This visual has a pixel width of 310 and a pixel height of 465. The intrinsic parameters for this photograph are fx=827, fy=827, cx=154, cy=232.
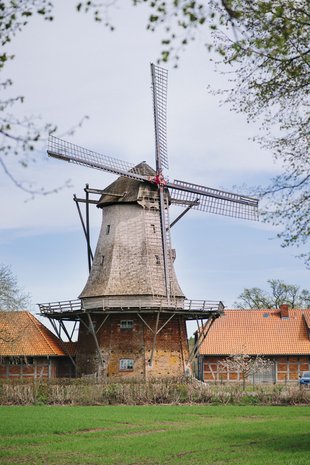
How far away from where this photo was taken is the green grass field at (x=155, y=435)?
14.8 m

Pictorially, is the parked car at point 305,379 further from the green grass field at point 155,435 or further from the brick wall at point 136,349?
the green grass field at point 155,435

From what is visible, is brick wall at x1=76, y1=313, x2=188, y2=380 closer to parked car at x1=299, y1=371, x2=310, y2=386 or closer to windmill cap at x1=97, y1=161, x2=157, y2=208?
windmill cap at x1=97, y1=161, x2=157, y2=208

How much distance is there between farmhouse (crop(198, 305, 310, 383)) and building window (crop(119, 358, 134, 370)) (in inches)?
377

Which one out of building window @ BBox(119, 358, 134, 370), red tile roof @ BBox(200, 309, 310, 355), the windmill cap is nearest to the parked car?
red tile roof @ BBox(200, 309, 310, 355)

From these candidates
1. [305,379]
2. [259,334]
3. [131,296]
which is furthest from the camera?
[259,334]

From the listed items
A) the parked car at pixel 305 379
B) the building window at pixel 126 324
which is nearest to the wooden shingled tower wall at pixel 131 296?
the building window at pixel 126 324

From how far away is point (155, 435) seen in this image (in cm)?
1914

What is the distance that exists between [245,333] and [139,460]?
1208 inches

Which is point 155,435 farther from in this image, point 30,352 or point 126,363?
point 30,352

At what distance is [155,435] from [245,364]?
2081 cm

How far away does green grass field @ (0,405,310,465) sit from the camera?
48.7 ft

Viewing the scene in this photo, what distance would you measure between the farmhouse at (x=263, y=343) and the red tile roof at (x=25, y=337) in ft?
29.2

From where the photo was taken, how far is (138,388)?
31.2 metres

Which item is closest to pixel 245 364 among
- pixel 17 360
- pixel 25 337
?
pixel 25 337
